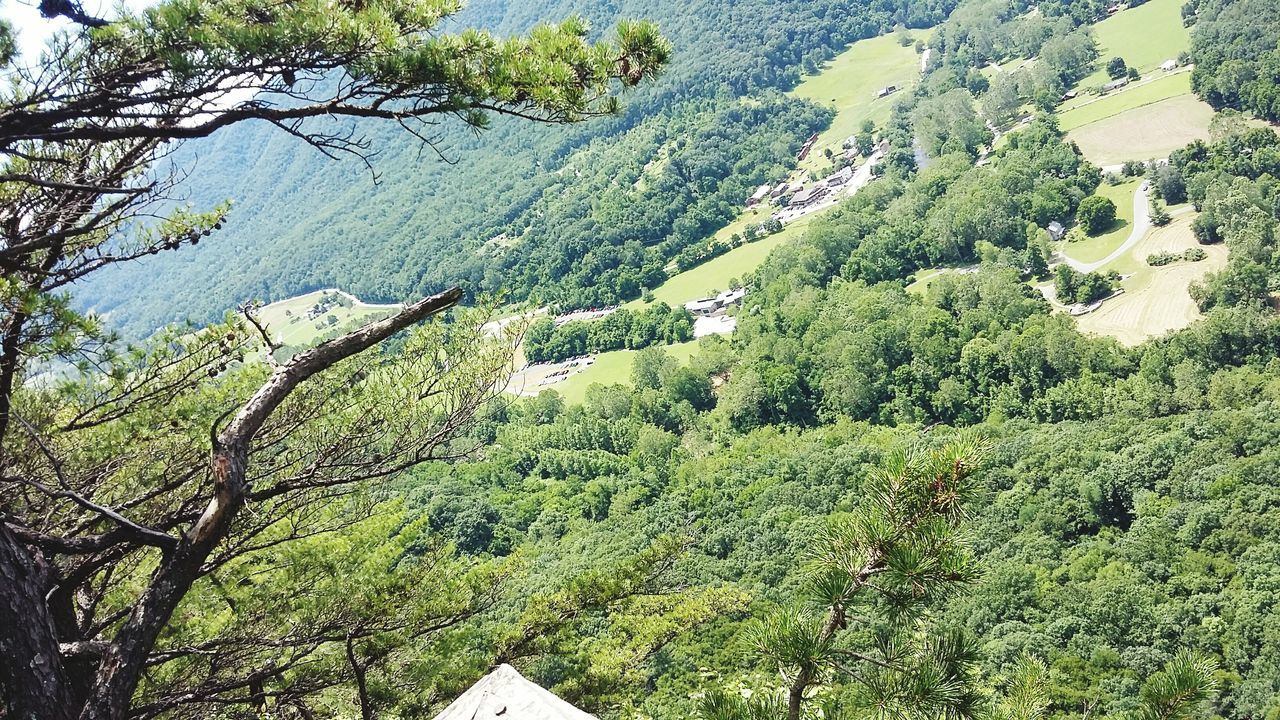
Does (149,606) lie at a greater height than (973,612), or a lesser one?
greater

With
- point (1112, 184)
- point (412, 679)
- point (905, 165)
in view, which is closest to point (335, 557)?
point (412, 679)

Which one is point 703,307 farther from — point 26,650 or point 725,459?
point 26,650

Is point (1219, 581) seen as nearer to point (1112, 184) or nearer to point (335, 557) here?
point (335, 557)

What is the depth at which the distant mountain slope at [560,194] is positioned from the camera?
58531 millimetres

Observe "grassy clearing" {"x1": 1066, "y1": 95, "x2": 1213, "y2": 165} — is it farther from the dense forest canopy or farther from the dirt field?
the dirt field

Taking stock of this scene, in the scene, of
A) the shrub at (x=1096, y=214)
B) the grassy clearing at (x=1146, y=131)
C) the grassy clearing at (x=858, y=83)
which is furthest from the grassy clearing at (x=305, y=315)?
the grassy clearing at (x=1146, y=131)

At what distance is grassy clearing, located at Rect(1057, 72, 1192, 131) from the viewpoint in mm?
46812

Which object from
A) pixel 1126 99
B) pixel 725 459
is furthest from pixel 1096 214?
pixel 725 459

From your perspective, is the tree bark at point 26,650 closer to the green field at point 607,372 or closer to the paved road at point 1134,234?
the green field at point 607,372

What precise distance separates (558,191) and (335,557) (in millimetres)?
69275

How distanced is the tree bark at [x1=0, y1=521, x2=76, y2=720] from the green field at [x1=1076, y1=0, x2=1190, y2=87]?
63.4 meters

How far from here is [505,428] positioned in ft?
112

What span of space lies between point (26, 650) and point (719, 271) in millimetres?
46830

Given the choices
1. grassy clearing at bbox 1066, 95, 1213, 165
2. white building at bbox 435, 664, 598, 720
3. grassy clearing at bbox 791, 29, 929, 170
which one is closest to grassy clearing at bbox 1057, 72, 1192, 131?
grassy clearing at bbox 1066, 95, 1213, 165
